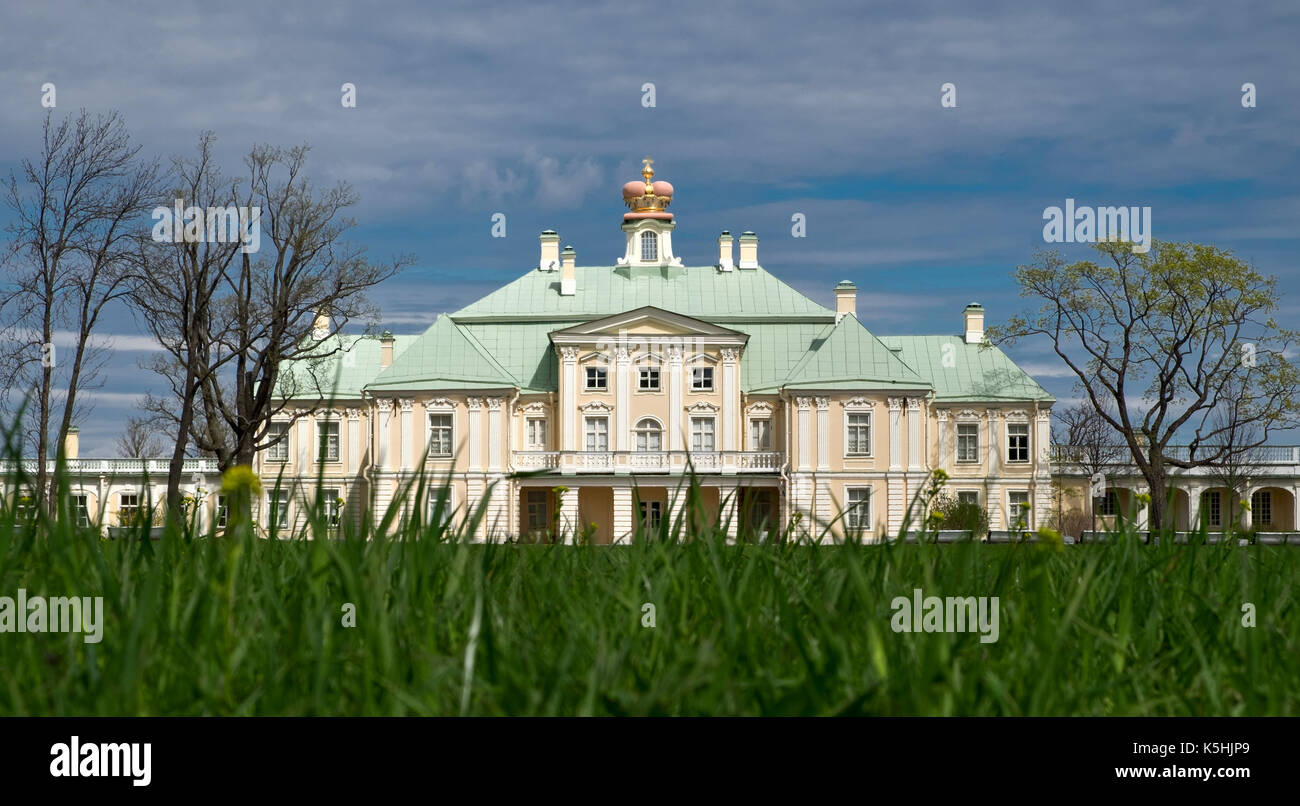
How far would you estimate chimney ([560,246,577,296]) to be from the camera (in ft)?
165

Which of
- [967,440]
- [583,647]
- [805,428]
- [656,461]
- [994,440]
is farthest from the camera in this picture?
[967,440]

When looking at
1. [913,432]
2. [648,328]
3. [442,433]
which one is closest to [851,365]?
[913,432]

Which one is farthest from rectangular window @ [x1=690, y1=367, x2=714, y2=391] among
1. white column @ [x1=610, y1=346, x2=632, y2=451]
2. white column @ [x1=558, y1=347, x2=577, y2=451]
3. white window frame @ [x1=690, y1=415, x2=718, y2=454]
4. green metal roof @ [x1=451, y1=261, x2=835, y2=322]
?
white column @ [x1=558, y1=347, x2=577, y2=451]

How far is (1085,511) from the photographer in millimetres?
49531

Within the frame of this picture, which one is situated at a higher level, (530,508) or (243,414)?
(243,414)

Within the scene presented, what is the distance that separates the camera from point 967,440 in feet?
157

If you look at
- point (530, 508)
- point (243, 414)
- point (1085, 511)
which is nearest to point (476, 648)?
point (243, 414)

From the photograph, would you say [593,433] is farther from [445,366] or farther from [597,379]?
[445,366]

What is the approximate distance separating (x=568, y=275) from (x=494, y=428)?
9.20 m

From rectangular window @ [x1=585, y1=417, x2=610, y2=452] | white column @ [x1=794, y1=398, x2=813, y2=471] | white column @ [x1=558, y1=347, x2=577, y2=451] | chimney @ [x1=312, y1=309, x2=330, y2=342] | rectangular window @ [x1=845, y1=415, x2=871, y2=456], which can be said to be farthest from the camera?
rectangular window @ [x1=585, y1=417, x2=610, y2=452]

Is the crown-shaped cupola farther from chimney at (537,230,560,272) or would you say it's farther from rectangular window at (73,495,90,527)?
rectangular window at (73,495,90,527)

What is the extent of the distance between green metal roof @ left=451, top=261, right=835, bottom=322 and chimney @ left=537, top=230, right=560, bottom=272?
0.74 meters
